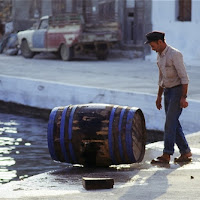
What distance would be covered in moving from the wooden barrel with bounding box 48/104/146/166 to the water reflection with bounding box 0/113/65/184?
89.0 inches

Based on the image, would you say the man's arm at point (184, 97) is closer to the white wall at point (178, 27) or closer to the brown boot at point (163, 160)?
the brown boot at point (163, 160)

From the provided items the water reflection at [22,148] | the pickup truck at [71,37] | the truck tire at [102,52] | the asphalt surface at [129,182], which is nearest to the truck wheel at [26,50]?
the pickup truck at [71,37]

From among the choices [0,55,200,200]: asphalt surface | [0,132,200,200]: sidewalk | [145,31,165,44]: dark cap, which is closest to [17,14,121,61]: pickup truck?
[0,55,200,200]: asphalt surface

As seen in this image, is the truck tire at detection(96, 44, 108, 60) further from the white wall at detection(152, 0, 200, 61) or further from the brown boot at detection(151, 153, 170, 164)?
the brown boot at detection(151, 153, 170, 164)

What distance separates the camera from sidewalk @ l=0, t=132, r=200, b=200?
7023 mm

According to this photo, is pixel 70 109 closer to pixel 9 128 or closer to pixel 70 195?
pixel 70 195

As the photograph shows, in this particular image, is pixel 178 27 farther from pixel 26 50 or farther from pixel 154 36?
pixel 154 36

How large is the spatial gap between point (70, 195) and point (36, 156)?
5.70 m

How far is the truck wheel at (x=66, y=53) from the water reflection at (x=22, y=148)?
8.90m

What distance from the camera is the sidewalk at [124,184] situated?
277 inches

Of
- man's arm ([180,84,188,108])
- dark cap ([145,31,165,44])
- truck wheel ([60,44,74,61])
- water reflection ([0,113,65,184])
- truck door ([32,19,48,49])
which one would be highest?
dark cap ([145,31,165,44])

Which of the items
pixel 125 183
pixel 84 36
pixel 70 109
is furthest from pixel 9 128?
pixel 84 36

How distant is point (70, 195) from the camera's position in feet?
23.1

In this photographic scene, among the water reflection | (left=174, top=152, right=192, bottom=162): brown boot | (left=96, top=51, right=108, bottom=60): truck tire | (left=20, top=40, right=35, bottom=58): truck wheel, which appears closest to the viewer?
(left=174, top=152, right=192, bottom=162): brown boot
